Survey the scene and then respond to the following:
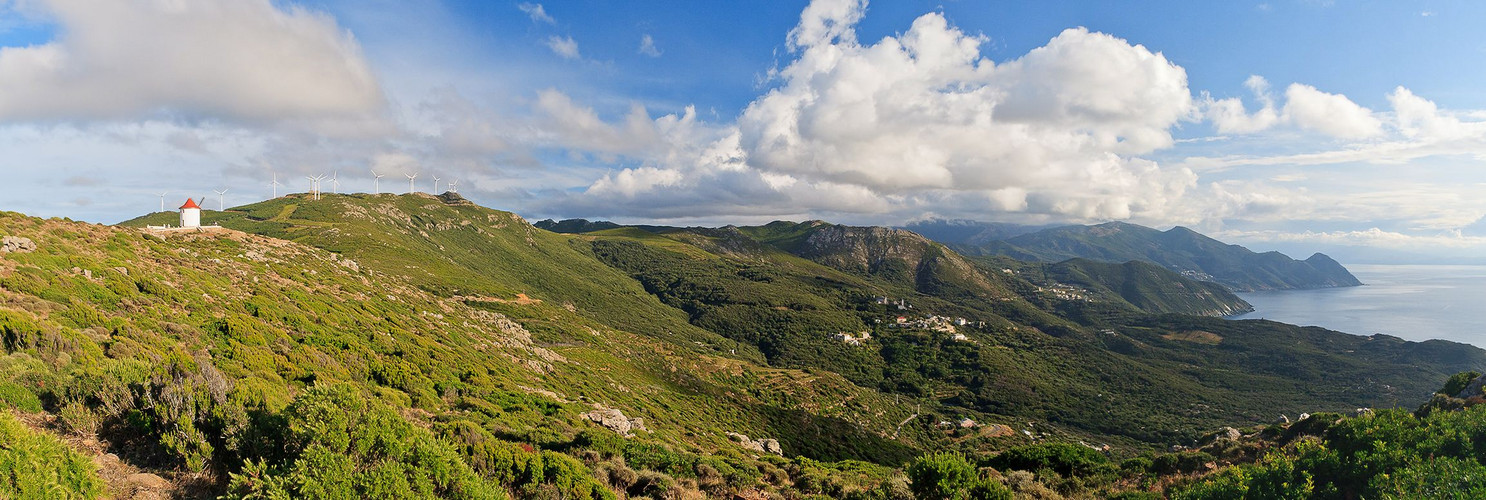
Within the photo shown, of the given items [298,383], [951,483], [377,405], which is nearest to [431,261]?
[298,383]

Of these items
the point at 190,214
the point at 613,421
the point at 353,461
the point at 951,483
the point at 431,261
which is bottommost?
the point at 613,421

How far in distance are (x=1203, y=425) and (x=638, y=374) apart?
146 m

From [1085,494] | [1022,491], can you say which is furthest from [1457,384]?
[1022,491]

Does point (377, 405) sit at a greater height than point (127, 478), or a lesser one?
greater

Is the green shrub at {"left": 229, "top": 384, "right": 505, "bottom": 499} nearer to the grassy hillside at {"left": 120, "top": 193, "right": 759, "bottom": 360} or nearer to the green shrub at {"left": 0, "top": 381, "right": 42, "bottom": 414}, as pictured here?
the green shrub at {"left": 0, "top": 381, "right": 42, "bottom": 414}

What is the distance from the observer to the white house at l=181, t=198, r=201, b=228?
223 ft

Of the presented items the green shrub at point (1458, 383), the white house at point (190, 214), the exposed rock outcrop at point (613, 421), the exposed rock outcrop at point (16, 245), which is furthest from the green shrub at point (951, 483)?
the white house at point (190, 214)

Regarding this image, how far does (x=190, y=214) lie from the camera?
6881cm

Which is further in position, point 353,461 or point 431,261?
point 431,261

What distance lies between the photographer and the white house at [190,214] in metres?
68.0

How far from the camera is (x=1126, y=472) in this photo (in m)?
24.9

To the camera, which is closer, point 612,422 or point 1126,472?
point 1126,472

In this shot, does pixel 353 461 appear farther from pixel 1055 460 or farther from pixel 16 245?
pixel 16 245

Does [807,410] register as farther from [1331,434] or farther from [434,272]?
[434,272]
